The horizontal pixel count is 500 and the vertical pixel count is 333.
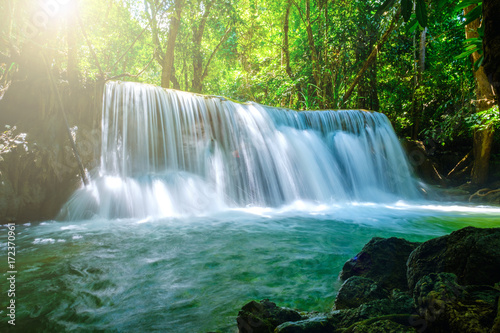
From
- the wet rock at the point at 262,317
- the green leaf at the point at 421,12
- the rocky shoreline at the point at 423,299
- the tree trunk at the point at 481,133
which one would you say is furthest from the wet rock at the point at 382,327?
the tree trunk at the point at 481,133

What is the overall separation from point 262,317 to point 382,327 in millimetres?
659

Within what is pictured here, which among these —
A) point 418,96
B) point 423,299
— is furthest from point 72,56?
point 418,96

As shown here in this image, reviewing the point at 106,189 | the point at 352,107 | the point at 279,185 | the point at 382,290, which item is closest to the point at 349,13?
the point at 352,107

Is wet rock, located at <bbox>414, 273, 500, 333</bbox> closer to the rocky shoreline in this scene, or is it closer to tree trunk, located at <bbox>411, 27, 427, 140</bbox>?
the rocky shoreline

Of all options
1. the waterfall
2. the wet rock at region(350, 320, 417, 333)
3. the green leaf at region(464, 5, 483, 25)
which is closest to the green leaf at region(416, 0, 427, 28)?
the green leaf at region(464, 5, 483, 25)

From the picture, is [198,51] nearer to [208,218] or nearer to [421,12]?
[208,218]

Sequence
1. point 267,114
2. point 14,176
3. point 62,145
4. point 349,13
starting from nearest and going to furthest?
point 14,176 → point 62,145 → point 267,114 → point 349,13

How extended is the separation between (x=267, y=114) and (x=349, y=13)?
6.74 m

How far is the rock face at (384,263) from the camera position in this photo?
7.14 ft

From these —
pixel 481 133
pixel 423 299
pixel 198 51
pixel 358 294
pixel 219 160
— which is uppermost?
pixel 198 51

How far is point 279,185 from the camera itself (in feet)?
23.8

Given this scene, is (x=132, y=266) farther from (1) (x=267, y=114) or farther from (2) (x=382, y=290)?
(1) (x=267, y=114)

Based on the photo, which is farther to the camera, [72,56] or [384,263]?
[72,56]

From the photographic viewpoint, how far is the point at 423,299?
4.94 ft
